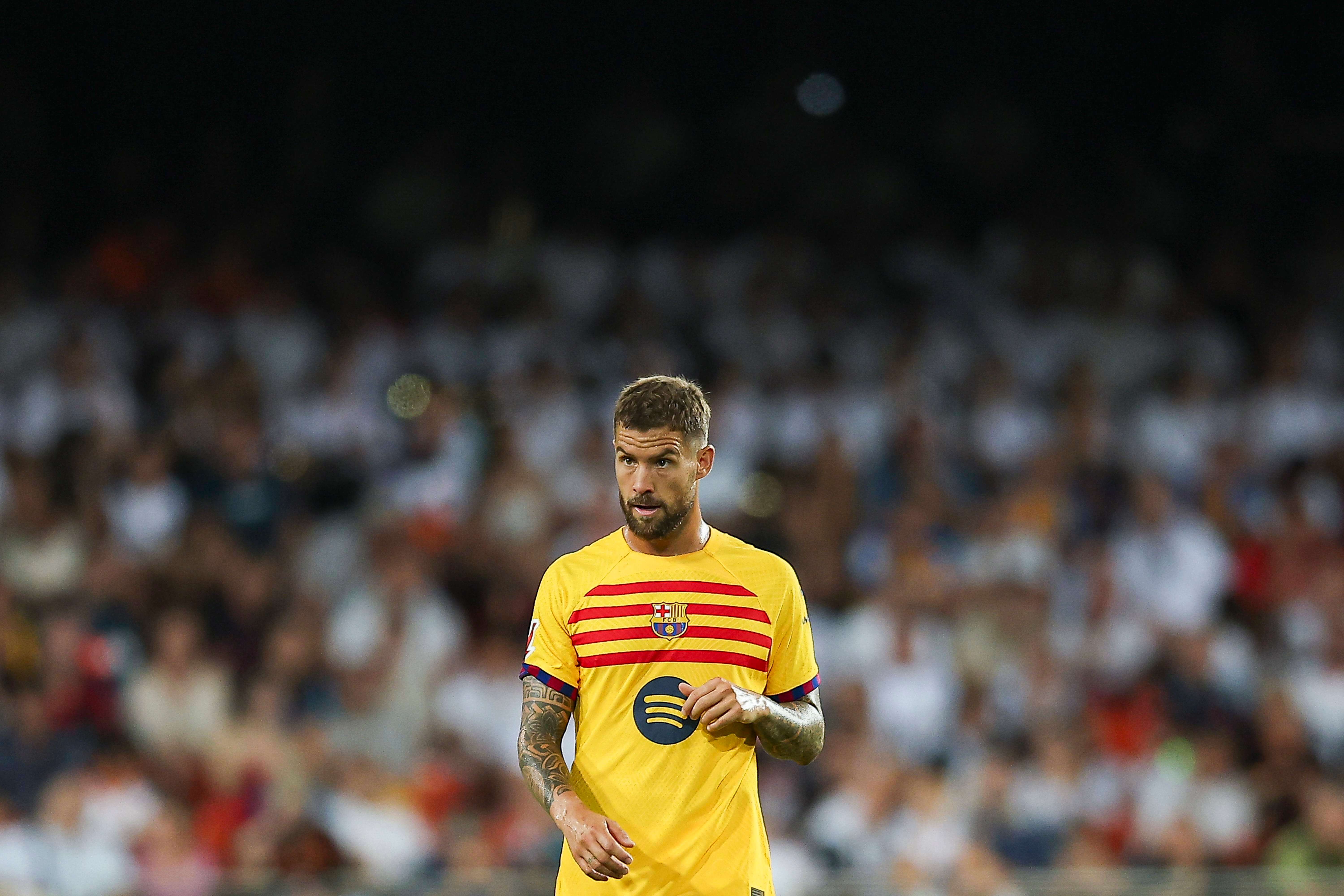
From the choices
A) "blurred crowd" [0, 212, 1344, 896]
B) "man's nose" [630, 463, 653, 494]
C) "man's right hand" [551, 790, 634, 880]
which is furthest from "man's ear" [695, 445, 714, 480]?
"blurred crowd" [0, 212, 1344, 896]

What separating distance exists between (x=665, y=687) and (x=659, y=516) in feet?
1.31

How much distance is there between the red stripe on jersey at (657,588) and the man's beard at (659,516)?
0.36 ft

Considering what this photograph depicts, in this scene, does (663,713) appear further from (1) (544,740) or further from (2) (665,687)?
(1) (544,740)

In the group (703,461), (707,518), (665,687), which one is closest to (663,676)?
(665,687)

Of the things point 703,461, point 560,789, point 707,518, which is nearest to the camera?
point 560,789

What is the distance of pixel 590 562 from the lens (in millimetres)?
3840

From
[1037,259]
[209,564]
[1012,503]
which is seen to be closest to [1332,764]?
[1012,503]

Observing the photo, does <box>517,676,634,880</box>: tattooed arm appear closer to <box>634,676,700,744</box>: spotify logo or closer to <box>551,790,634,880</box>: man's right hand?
<box>551,790,634,880</box>: man's right hand

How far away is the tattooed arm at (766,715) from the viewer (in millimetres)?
3484

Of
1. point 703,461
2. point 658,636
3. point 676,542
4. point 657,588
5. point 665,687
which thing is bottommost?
point 665,687

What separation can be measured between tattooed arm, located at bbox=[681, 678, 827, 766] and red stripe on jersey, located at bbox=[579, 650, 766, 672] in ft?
0.20

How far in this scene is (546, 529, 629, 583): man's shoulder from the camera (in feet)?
12.5

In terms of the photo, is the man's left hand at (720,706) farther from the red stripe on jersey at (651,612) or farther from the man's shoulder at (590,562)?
the man's shoulder at (590,562)

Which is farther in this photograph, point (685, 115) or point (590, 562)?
point (685, 115)
